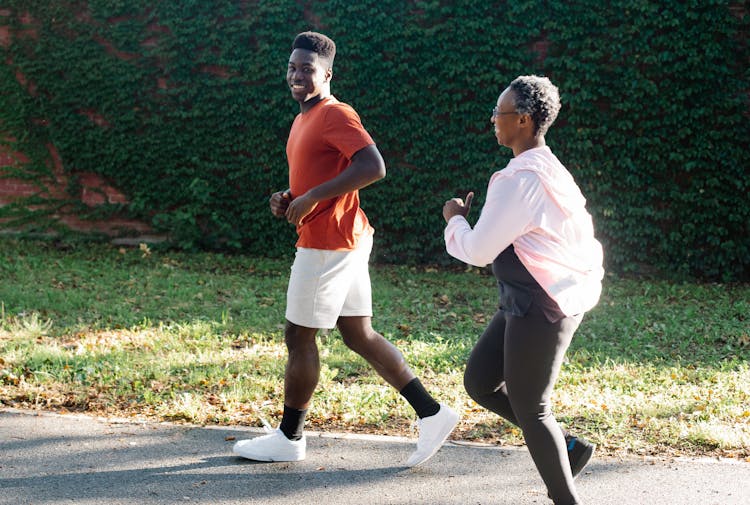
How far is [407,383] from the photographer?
13.4 feet

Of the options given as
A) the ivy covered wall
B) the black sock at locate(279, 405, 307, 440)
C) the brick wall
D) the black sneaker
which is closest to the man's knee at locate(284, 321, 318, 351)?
the black sock at locate(279, 405, 307, 440)

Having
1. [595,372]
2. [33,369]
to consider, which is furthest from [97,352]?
[595,372]

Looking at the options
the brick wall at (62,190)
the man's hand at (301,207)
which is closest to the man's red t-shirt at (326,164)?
the man's hand at (301,207)

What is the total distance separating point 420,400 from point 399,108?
23.2 ft

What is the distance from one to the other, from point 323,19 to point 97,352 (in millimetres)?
6075

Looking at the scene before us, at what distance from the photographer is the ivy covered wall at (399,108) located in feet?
32.8

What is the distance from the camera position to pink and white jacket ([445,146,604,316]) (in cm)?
297

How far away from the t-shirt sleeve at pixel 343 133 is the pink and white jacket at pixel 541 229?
86 centimetres

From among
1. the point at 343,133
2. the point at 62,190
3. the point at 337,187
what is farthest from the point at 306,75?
the point at 62,190

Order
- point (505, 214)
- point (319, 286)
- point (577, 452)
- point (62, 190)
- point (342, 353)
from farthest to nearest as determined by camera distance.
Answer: point (62, 190) < point (342, 353) < point (319, 286) < point (577, 452) < point (505, 214)

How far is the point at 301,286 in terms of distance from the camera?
3863 millimetres

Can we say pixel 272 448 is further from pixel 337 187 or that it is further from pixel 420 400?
pixel 337 187

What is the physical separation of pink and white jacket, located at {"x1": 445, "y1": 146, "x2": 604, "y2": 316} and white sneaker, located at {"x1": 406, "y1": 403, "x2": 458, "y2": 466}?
1186mm

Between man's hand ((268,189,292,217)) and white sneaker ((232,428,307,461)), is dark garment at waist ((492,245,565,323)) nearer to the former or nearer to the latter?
man's hand ((268,189,292,217))
